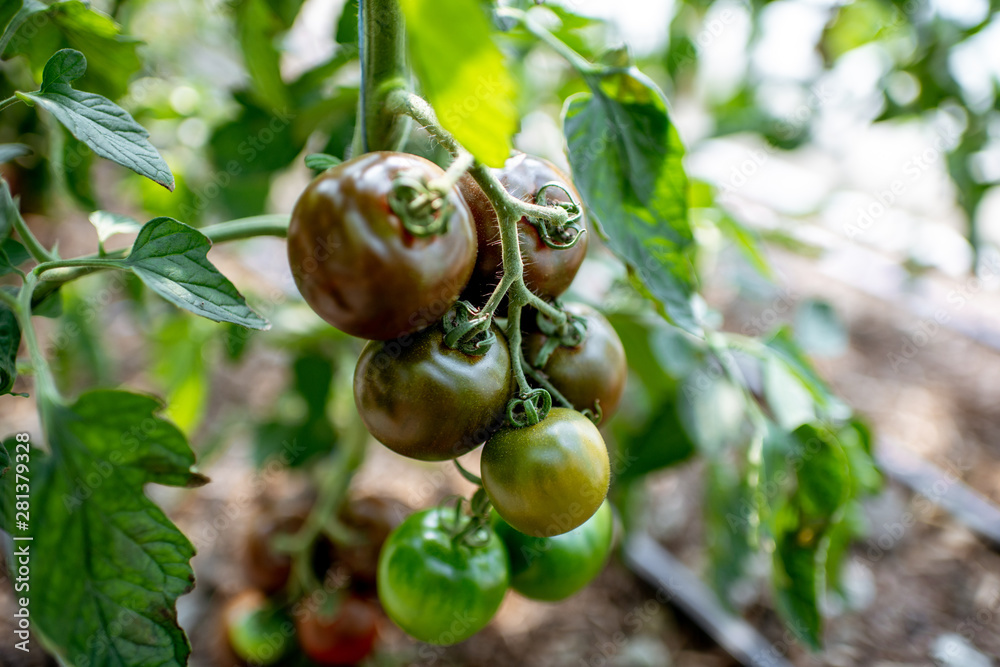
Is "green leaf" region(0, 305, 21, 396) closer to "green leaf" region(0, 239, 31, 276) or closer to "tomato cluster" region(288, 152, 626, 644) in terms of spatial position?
"green leaf" region(0, 239, 31, 276)

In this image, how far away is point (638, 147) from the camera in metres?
0.59

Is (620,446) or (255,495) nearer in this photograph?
(620,446)

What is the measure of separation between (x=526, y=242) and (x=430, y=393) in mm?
124

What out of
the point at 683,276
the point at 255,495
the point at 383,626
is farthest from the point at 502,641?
the point at 683,276

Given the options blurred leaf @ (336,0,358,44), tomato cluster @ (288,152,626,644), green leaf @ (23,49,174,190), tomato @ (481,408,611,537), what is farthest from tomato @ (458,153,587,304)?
blurred leaf @ (336,0,358,44)

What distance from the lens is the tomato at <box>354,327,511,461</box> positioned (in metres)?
0.44

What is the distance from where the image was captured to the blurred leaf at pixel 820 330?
3.70 feet

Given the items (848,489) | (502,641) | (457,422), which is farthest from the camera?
(502,641)

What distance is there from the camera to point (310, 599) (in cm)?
102

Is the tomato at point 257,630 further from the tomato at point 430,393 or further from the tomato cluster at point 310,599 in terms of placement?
the tomato at point 430,393

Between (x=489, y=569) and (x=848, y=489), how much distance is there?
39 centimetres

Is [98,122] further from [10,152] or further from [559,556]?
[559,556]

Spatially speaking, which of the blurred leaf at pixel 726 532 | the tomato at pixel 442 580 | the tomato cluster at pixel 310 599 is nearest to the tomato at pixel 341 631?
the tomato cluster at pixel 310 599

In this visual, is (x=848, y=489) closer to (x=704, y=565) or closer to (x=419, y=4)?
(x=419, y=4)
